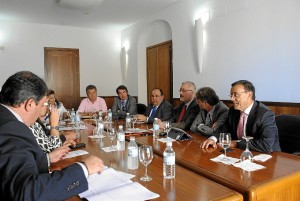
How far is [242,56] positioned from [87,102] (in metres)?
3.00

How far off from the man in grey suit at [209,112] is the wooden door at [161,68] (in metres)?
2.69

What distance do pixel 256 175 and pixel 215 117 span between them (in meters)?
1.41

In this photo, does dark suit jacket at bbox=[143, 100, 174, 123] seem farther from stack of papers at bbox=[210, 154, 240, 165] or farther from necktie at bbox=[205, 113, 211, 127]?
stack of papers at bbox=[210, 154, 240, 165]

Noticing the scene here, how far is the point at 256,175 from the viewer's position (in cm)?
137

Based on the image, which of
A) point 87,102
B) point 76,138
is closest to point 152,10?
point 87,102

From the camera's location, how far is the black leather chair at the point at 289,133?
226 cm

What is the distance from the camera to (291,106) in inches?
127

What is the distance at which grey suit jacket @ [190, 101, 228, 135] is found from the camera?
2.60 m

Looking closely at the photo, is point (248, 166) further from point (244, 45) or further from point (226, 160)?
point (244, 45)

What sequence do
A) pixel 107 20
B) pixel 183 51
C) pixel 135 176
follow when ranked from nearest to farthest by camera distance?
pixel 135 176 < pixel 183 51 < pixel 107 20

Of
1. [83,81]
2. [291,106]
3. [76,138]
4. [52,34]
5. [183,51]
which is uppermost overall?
[52,34]

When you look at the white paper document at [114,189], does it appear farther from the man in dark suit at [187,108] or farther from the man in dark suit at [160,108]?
the man in dark suit at [160,108]

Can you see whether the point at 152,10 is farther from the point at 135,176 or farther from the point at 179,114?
the point at 135,176

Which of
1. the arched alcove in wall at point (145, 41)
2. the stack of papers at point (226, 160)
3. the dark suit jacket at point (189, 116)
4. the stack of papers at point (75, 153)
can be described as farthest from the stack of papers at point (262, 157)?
the arched alcove in wall at point (145, 41)
